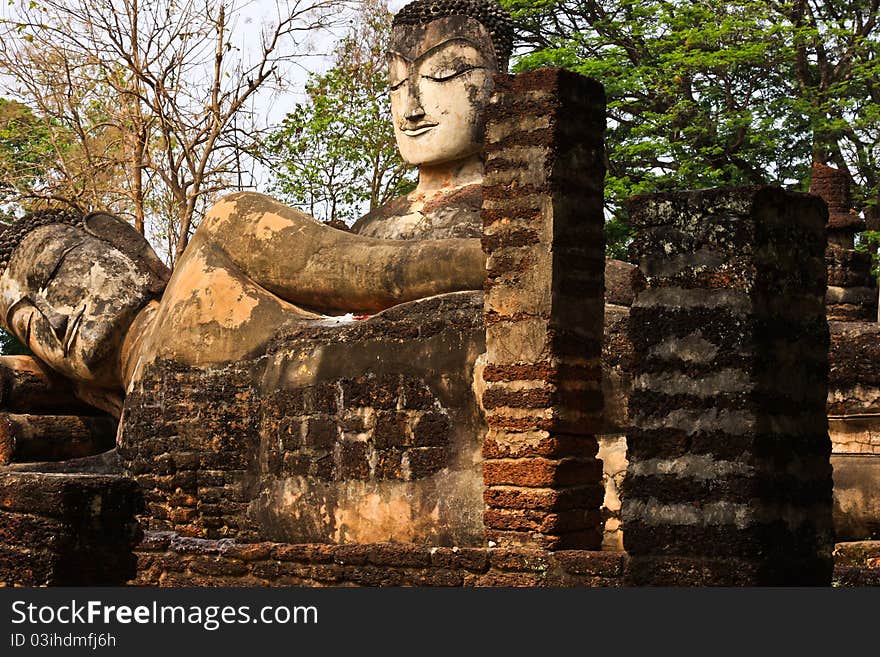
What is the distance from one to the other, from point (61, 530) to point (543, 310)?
2.45 meters

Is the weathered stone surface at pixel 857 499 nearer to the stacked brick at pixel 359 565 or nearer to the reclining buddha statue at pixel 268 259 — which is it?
the stacked brick at pixel 359 565

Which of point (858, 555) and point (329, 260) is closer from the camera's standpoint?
point (858, 555)

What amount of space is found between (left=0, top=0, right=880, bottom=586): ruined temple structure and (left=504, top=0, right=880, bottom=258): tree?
989cm

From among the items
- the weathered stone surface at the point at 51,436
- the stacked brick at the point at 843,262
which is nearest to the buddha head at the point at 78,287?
the weathered stone surface at the point at 51,436

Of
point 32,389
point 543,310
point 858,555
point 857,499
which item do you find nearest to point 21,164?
point 32,389

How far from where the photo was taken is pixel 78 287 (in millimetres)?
9500

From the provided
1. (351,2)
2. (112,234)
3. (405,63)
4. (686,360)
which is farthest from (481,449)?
(351,2)

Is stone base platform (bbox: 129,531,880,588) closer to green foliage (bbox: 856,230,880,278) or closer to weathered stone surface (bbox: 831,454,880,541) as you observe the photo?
weathered stone surface (bbox: 831,454,880,541)

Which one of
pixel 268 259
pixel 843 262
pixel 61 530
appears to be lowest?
pixel 61 530

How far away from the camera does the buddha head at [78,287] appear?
9.41 meters

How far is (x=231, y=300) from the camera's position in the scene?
826cm

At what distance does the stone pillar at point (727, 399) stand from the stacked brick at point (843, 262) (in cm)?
833

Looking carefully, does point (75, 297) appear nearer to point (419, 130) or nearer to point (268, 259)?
point (268, 259)

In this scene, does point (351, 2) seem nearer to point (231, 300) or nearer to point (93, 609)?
point (231, 300)
